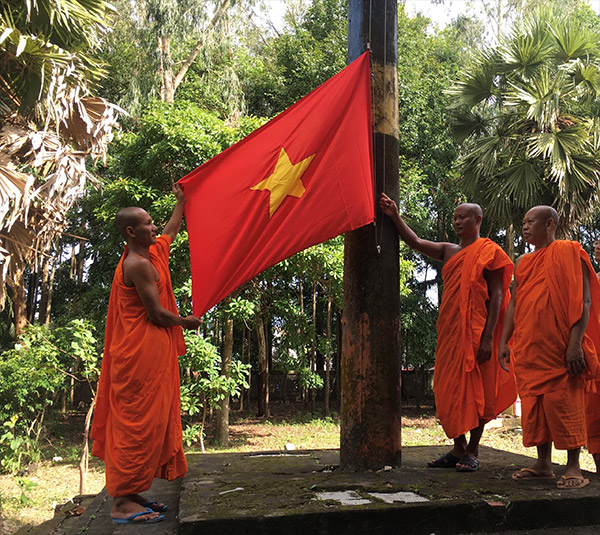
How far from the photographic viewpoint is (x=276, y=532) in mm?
2656

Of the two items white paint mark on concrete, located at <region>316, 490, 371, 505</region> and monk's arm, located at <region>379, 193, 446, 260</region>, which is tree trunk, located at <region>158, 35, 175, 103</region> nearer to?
monk's arm, located at <region>379, 193, 446, 260</region>

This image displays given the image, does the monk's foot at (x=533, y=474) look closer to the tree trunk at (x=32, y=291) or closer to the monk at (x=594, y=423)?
the monk at (x=594, y=423)

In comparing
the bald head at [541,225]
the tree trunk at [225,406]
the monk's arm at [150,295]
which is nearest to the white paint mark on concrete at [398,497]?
the monk's arm at [150,295]

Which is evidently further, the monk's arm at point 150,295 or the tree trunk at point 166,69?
the tree trunk at point 166,69

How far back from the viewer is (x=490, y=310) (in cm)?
398

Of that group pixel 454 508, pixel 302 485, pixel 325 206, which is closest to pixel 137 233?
pixel 325 206

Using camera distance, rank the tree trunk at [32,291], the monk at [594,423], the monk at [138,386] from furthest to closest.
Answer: the tree trunk at [32,291], the monk at [594,423], the monk at [138,386]

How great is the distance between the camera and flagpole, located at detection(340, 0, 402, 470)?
3.75 metres

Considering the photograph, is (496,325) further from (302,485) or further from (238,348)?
(238,348)

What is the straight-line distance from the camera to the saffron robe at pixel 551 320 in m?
3.70

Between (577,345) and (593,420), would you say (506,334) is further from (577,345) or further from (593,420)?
(593,420)

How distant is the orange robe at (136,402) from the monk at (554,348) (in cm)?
215

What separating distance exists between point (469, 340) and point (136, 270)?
2167mm

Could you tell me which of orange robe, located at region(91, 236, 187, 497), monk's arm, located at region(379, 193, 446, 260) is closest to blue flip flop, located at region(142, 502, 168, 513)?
orange robe, located at region(91, 236, 187, 497)
